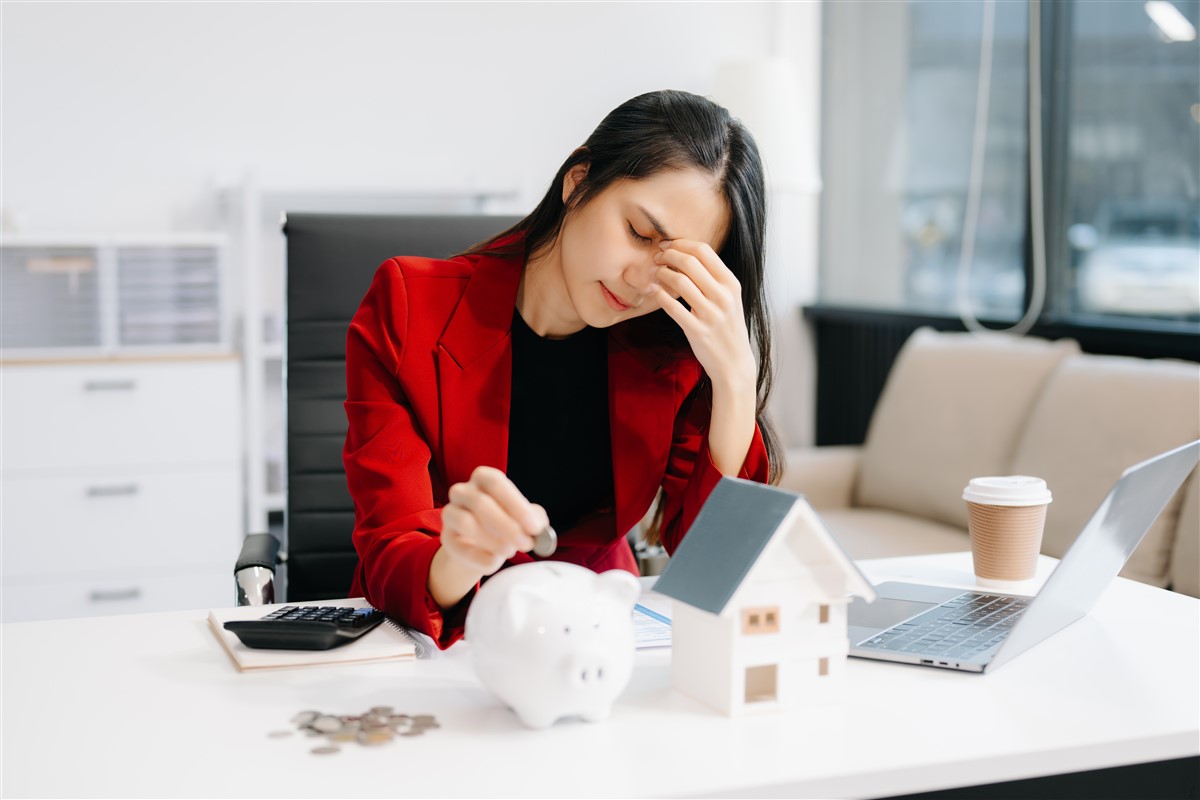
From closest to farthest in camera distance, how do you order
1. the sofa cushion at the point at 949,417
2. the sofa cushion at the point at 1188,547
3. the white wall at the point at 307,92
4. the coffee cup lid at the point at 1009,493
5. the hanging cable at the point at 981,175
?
1. the coffee cup lid at the point at 1009,493
2. the sofa cushion at the point at 1188,547
3. the sofa cushion at the point at 949,417
4. the hanging cable at the point at 981,175
5. the white wall at the point at 307,92

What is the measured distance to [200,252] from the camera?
3287 mm

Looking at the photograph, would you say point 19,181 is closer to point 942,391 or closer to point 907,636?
point 942,391

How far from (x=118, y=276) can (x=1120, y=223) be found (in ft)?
8.67

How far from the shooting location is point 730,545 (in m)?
0.90

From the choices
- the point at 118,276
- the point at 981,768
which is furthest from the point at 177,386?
the point at 981,768

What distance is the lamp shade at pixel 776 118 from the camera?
11.5 feet

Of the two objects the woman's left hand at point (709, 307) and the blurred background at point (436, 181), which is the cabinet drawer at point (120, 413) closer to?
the blurred background at point (436, 181)

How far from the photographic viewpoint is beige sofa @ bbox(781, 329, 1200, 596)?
233 centimetres

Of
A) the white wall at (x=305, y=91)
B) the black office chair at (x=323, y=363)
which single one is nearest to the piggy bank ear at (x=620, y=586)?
the black office chair at (x=323, y=363)

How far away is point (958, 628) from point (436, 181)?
303 cm

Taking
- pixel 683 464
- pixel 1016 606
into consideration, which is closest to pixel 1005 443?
pixel 683 464

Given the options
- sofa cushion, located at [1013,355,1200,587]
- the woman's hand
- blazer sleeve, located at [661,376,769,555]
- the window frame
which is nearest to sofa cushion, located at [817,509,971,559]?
sofa cushion, located at [1013,355,1200,587]

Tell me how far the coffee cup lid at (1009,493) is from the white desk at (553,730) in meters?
0.20

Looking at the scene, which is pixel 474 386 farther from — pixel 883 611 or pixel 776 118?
pixel 776 118
